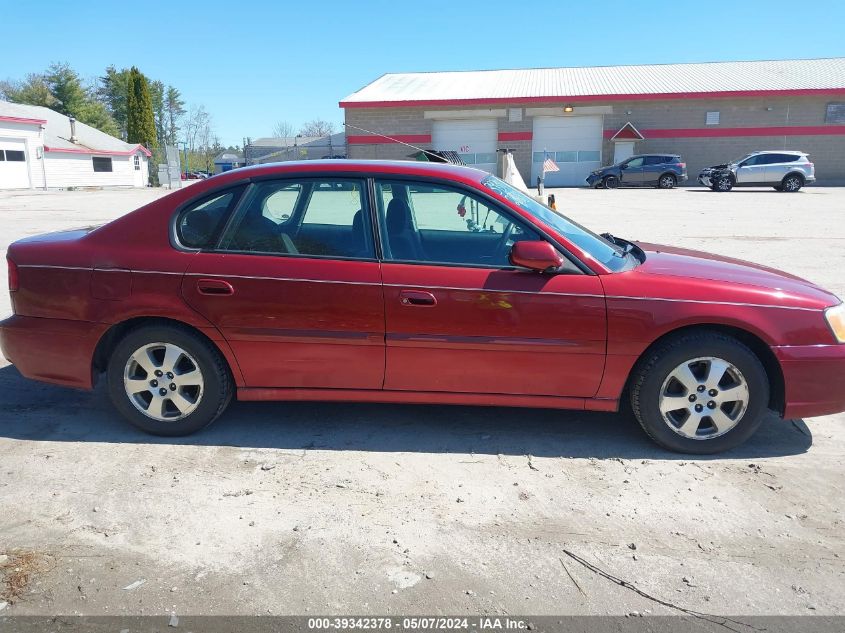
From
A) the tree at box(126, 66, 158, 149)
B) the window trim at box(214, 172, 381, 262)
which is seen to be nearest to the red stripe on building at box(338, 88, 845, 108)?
the tree at box(126, 66, 158, 149)

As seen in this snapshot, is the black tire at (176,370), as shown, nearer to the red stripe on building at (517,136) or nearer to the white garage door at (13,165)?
the red stripe on building at (517,136)

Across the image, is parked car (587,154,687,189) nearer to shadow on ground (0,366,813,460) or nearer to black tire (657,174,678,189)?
black tire (657,174,678,189)

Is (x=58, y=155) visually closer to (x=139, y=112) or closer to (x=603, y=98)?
(x=139, y=112)

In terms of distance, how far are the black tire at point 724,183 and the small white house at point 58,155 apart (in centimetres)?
3653

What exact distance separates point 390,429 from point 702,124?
3539cm

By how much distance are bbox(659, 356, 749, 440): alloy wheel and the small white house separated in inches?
1610

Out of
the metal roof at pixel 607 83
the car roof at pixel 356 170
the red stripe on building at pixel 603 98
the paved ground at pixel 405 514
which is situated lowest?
the paved ground at pixel 405 514

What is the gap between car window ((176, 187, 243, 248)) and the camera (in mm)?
3818

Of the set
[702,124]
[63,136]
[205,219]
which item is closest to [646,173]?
[702,124]

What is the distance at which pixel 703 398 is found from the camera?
142 inches

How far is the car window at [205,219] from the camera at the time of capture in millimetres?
3818

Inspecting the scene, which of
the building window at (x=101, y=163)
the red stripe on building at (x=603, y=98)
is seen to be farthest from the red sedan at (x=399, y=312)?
the building window at (x=101, y=163)

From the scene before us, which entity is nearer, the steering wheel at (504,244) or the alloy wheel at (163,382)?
the steering wheel at (504,244)

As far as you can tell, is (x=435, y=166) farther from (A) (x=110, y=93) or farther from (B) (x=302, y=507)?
(A) (x=110, y=93)
